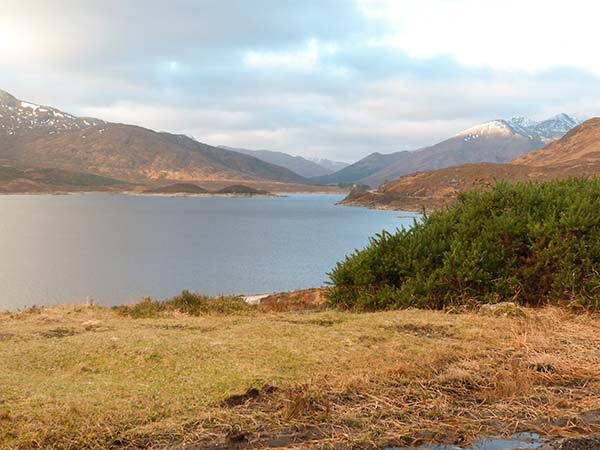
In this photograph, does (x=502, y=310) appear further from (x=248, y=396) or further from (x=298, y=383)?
(x=248, y=396)

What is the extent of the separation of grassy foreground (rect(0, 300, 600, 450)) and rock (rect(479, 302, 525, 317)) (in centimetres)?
44

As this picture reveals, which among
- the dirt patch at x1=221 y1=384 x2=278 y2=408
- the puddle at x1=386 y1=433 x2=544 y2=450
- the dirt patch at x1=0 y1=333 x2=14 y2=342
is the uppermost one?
the puddle at x1=386 y1=433 x2=544 y2=450

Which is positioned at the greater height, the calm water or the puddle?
the puddle

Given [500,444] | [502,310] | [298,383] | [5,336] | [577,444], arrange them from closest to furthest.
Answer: [577,444]
[500,444]
[298,383]
[5,336]
[502,310]

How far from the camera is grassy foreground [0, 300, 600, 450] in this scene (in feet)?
14.8

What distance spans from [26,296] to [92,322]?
31900 mm

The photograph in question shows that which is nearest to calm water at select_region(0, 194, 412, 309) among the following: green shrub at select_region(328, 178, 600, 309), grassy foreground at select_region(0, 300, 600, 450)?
green shrub at select_region(328, 178, 600, 309)

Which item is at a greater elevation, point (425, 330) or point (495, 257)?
point (495, 257)

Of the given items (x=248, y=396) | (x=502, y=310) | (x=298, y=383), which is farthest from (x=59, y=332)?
(x=502, y=310)

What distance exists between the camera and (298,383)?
5.76m

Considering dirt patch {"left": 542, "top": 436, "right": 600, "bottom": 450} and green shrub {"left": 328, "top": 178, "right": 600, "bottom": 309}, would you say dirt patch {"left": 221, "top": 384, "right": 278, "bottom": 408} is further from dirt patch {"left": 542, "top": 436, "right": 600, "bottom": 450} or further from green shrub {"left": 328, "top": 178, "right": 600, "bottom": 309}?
green shrub {"left": 328, "top": 178, "right": 600, "bottom": 309}

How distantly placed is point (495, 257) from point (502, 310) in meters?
1.88

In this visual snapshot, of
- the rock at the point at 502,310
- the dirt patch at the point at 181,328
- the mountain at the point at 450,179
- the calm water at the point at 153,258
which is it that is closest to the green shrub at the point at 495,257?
the rock at the point at 502,310

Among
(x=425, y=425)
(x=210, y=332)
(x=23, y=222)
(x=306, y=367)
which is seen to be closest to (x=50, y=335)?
(x=210, y=332)
